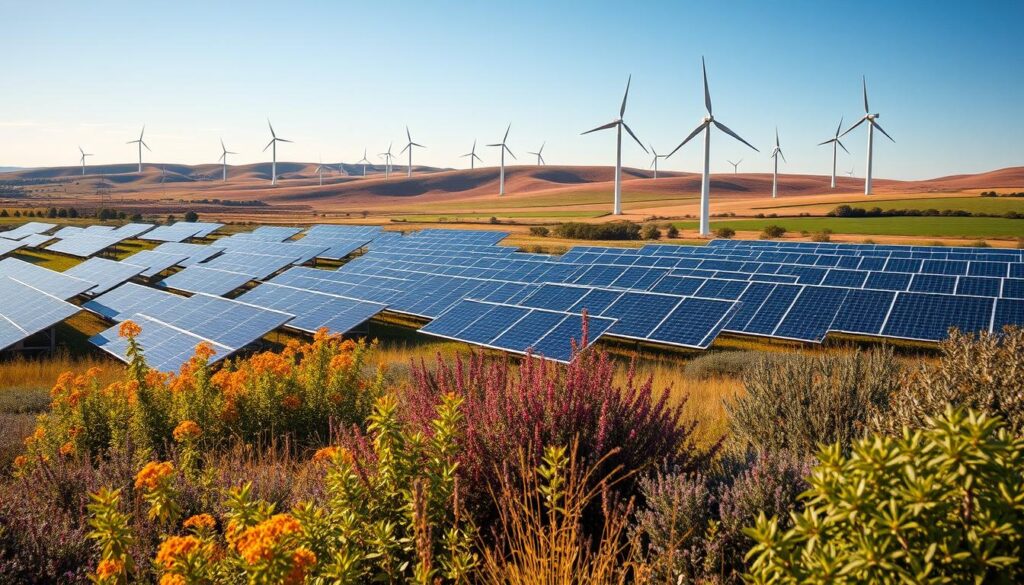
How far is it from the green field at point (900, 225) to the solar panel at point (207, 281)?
173 ft

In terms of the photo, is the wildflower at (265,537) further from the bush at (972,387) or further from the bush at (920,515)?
the bush at (972,387)

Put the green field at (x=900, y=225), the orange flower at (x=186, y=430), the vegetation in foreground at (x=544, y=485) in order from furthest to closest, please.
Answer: the green field at (x=900, y=225)
the orange flower at (x=186, y=430)
the vegetation in foreground at (x=544, y=485)

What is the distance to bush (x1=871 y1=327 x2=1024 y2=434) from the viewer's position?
5039mm

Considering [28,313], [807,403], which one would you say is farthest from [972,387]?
[28,313]

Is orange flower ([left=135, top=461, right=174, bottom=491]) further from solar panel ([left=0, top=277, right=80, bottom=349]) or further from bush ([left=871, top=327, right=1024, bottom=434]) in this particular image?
solar panel ([left=0, top=277, right=80, bottom=349])

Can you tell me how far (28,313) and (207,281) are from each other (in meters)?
8.55

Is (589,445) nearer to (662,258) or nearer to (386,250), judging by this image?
(662,258)

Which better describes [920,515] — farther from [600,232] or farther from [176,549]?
[600,232]

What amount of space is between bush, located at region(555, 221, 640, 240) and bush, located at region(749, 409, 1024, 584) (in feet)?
200

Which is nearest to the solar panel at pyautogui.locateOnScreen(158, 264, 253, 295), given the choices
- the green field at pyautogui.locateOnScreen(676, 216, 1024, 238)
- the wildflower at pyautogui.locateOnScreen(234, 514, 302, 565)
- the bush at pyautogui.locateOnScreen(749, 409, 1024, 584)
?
the wildflower at pyautogui.locateOnScreen(234, 514, 302, 565)

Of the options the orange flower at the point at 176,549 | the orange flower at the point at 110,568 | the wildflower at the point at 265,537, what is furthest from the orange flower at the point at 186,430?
the wildflower at the point at 265,537

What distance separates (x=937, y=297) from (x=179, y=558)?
2115 cm

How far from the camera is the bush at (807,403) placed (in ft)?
25.4

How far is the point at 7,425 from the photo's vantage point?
11609 millimetres
